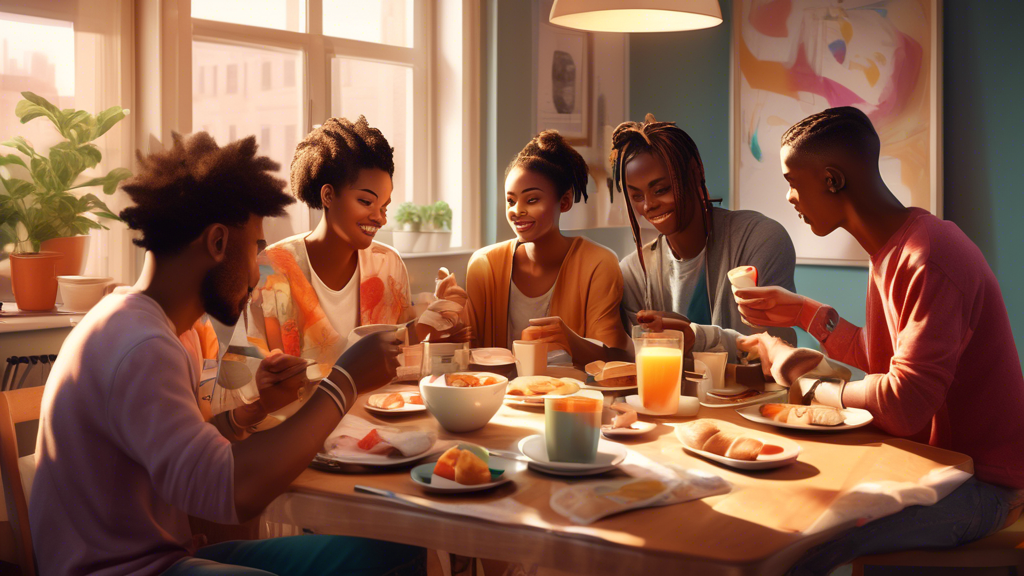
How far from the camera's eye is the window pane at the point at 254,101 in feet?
9.87

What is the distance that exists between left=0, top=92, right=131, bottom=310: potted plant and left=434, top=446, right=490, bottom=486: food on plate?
5.58ft

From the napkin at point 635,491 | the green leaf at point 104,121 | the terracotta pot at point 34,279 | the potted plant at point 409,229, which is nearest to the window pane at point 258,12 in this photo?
the green leaf at point 104,121

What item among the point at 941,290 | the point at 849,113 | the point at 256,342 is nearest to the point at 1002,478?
the point at 941,290

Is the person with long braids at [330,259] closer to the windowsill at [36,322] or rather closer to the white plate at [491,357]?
the white plate at [491,357]

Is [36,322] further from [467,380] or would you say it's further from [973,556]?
[973,556]

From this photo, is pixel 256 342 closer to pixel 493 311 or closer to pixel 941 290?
pixel 493 311

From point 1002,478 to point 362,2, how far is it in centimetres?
314

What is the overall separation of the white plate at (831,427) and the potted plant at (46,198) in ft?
6.17

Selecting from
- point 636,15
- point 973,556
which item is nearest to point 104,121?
point 636,15

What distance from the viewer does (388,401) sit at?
61.8 inches

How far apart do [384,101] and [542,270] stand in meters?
1.63

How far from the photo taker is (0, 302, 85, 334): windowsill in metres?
2.27

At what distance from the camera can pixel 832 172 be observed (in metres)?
1.61

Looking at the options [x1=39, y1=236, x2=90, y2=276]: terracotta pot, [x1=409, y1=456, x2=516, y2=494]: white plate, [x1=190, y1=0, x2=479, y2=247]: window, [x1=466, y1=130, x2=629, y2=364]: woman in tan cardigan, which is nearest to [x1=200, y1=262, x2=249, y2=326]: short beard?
[x1=409, y1=456, x2=516, y2=494]: white plate
